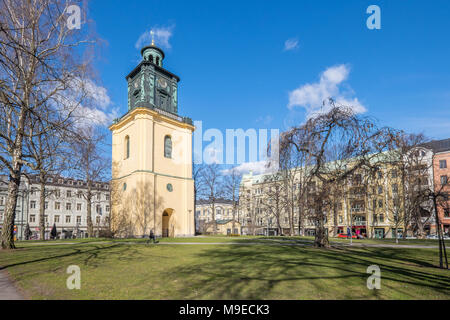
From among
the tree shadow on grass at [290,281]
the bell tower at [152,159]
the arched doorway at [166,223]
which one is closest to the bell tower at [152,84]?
the bell tower at [152,159]

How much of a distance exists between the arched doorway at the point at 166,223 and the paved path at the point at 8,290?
25.4m

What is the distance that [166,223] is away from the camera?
33.8 metres

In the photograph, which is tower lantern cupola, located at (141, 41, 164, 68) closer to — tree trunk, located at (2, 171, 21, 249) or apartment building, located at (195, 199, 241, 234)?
tree trunk, located at (2, 171, 21, 249)

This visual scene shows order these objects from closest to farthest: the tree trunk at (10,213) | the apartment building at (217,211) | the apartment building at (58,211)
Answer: the tree trunk at (10,213) < the apartment building at (58,211) < the apartment building at (217,211)

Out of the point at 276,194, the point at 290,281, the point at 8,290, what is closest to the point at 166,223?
the point at 276,194

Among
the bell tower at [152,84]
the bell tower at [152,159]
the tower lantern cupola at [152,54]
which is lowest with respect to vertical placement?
the bell tower at [152,159]

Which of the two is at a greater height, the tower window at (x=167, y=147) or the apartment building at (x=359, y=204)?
the tower window at (x=167, y=147)

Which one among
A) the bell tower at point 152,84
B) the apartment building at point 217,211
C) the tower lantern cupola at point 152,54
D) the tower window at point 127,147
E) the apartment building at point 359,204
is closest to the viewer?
the apartment building at point 359,204

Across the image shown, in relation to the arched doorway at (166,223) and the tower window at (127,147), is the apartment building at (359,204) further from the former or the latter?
the tower window at (127,147)

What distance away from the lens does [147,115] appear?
30.7m

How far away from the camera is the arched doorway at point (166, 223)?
3275cm

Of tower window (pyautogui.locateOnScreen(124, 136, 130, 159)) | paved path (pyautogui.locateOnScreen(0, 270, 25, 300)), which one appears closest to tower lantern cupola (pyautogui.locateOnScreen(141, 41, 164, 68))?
tower window (pyautogui.locateOnScreen(124, 136, 130, 159))

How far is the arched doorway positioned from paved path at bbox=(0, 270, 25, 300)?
25.4 metres
